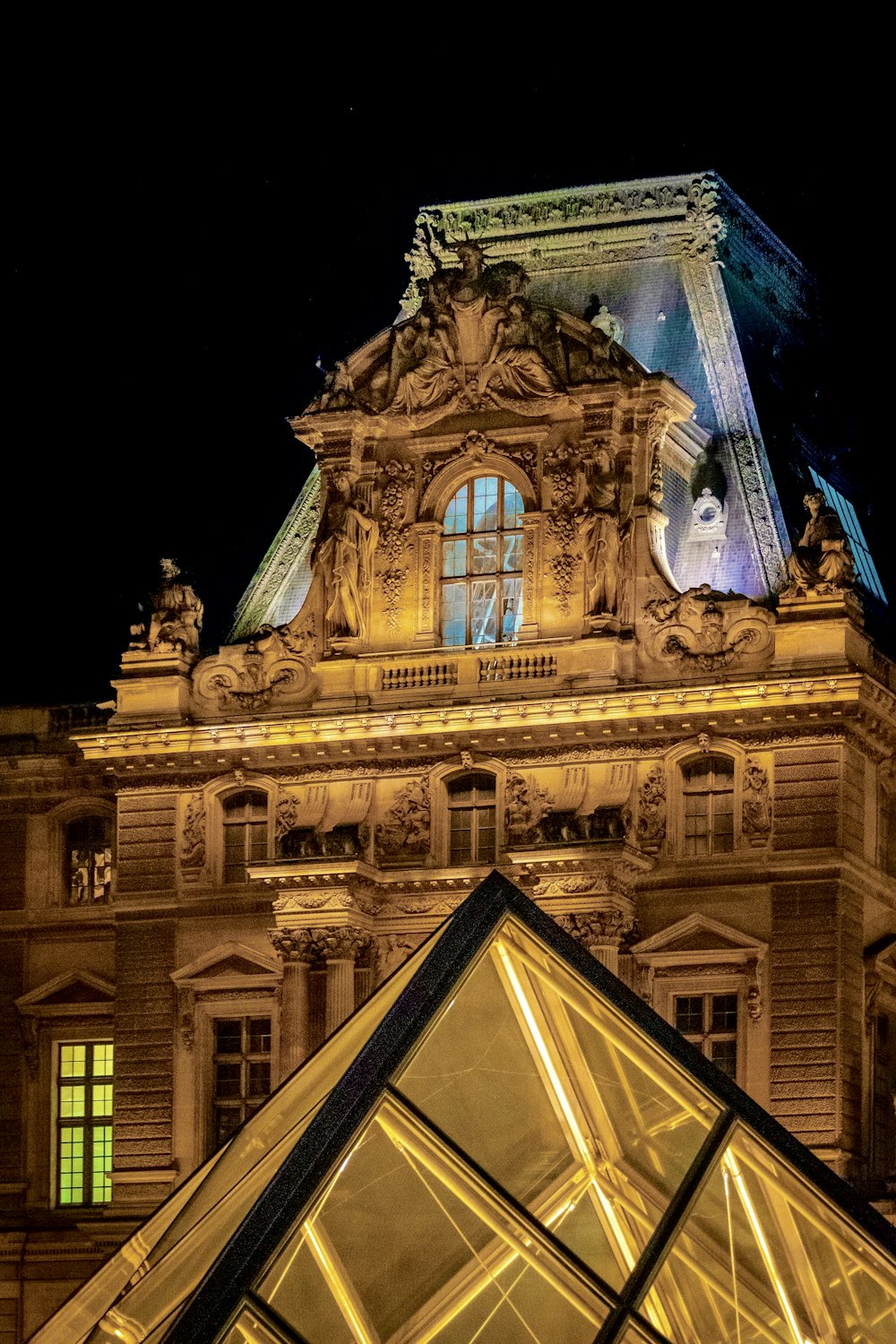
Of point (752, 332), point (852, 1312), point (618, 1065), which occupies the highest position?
point (752, 332)

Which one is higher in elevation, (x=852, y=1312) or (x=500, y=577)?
(x=500, y=577)

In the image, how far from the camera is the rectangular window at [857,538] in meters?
51.0

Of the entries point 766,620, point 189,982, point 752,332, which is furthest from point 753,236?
point 189,982

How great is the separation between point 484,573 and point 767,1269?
1034 inches

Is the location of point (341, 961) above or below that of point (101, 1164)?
above

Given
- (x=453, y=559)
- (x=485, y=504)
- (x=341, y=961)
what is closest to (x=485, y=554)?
(x=453, y=559)

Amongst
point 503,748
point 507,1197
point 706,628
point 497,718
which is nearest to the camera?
point 507,1197

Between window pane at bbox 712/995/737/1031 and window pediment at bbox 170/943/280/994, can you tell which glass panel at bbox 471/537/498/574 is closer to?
window pediment at bbox 170/943/280/994

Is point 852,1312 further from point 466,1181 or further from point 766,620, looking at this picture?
point 766,620

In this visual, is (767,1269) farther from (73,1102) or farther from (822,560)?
(73,1102)

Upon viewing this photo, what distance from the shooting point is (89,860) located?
5184cm

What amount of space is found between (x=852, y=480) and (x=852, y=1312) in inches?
1248

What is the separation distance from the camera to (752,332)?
169ft

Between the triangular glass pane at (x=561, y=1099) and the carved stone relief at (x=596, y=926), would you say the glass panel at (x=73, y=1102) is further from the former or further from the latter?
the triangular glass pane at (x=561, y=1099)
